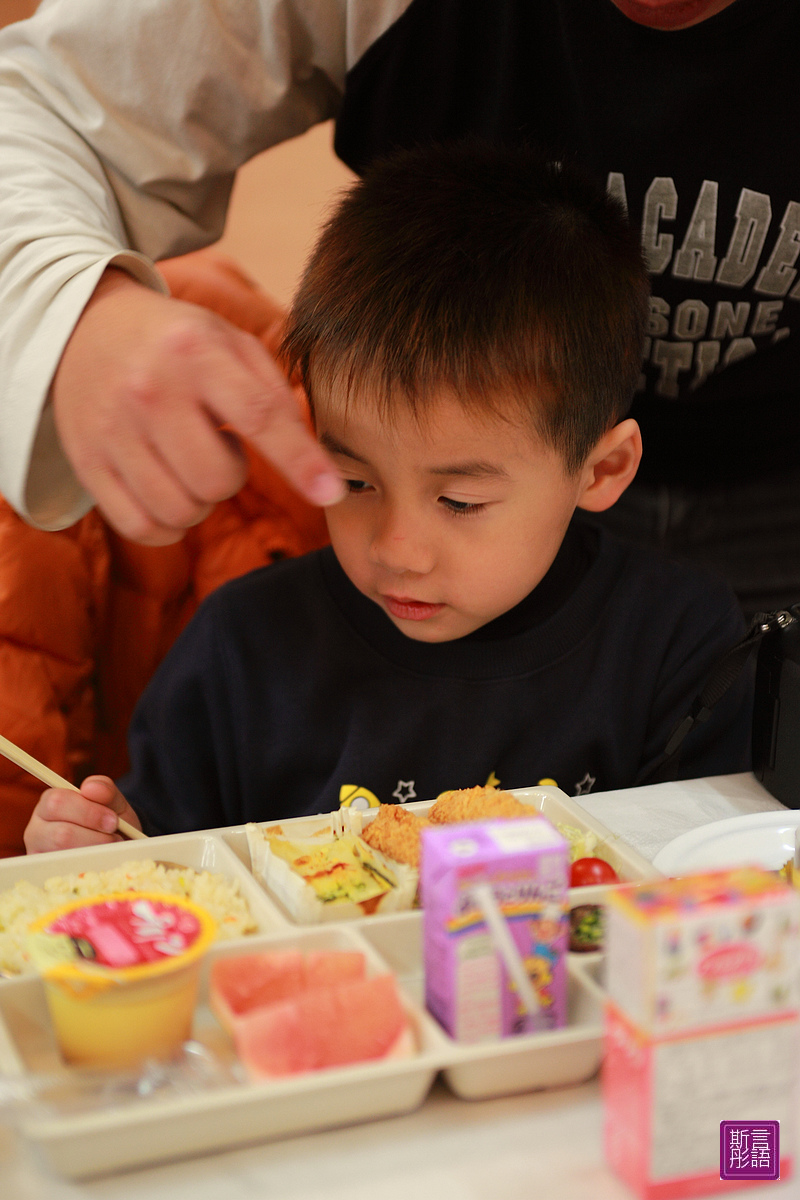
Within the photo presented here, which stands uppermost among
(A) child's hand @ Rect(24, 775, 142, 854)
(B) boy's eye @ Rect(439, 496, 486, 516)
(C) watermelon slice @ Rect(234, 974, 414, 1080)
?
(B) boy's eye @ Rect(439, 496, 486, 516)

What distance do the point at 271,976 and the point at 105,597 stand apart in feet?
2.75

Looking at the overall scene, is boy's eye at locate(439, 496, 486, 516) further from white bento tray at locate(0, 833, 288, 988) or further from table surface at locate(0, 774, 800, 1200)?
table surface at locate(0, 774, 800, 1200)

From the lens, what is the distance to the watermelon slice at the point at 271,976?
674mm

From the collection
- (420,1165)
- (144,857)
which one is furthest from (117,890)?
(420,1165)

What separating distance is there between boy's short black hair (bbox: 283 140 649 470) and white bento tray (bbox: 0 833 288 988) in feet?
1.41

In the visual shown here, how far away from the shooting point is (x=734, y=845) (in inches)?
37.7

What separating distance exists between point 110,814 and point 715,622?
759 mm

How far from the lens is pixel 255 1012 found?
0.65 metres

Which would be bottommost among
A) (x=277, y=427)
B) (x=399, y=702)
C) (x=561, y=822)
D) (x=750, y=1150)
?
(x=399, y=702)

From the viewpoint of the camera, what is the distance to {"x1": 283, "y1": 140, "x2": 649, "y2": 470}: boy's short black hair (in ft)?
3.43

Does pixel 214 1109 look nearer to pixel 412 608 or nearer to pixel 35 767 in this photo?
pixel 35 767

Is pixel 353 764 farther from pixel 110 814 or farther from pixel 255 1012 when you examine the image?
pixel 255 1012

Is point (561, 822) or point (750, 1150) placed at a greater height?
point (750, 1150)

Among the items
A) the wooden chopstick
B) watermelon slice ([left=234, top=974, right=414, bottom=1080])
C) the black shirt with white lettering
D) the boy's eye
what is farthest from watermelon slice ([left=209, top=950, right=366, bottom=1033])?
the black shirt with white lettering
